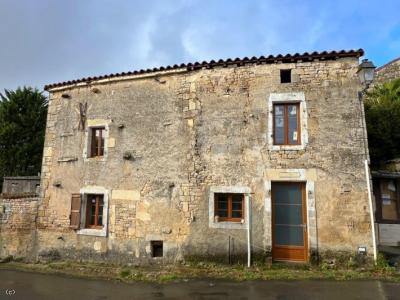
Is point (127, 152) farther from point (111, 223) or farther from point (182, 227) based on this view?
point (182, 227)

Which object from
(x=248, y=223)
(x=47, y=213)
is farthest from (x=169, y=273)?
(x=47, y=213)

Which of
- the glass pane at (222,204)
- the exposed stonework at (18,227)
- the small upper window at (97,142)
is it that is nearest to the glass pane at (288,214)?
the glass pane at (222,204)

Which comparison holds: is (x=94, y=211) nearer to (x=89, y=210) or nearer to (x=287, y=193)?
(x=89, y=210)

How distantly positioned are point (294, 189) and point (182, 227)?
3.14 m

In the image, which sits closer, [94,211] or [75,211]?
[75,211]

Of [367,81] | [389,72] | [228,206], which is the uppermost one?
[389,72]

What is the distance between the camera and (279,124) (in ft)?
28.5

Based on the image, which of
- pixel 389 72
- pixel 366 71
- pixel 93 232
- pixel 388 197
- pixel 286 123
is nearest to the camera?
pixel 366 71

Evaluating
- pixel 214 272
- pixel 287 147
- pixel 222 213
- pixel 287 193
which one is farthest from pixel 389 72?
pixel 214 272

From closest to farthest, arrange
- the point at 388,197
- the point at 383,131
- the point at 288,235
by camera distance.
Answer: the point at 288,235, the point at 388,197, the point at 383,131

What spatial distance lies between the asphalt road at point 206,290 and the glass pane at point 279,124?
3.58m

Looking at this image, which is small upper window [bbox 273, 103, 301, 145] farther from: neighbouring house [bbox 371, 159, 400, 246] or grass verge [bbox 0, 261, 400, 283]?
neighbouring house [bbox 371, 159, 400, 246]

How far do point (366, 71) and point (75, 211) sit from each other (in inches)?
355

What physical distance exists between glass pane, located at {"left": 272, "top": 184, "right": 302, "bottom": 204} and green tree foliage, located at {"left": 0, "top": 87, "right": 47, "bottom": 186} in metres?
17.2
